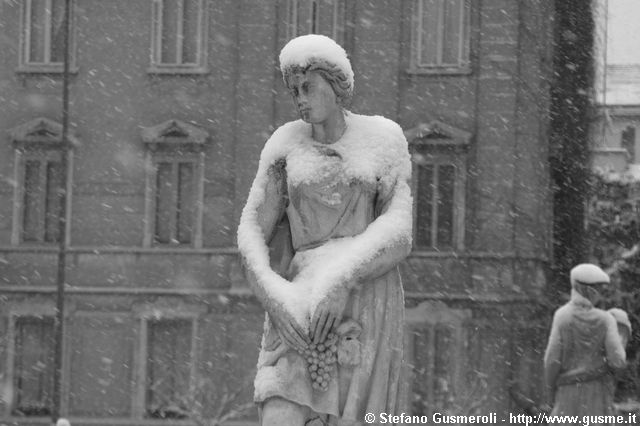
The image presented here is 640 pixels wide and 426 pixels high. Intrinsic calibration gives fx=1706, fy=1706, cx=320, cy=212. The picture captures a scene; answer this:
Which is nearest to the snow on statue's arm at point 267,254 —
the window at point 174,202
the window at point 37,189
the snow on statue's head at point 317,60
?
the snow on statue's head at point 317,60

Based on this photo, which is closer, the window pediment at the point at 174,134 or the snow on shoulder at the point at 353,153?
the snow on shoulder at the point at 353,153

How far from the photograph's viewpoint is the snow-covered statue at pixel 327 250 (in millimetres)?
6059

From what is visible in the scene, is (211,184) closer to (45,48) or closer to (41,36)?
(45,48)

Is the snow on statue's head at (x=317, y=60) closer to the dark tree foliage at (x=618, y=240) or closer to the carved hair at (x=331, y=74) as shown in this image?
the carved hair at (x=331, y=74)

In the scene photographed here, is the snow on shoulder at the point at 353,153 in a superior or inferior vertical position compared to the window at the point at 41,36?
inferior

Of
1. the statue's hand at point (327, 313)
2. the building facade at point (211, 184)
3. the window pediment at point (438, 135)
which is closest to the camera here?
the statue's hand at point (327, 313)

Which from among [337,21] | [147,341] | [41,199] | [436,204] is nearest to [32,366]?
[147,341]

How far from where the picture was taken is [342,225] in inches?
249

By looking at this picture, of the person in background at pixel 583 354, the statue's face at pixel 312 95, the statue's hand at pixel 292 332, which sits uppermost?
the statue's face at pixel 312 95

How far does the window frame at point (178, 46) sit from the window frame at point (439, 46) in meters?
4.64

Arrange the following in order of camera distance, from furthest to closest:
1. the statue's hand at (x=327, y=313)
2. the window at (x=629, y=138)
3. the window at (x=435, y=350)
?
the window at (x=629, y=138), the window at (x=435, y=350), the statue's hand at (x=327, y=313)

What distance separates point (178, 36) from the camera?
3853 cm

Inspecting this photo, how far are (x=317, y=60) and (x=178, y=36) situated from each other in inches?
1284

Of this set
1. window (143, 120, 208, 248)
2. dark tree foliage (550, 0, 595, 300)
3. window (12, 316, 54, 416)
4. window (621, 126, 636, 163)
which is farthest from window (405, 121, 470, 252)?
window (621, 126, 636, 163)
